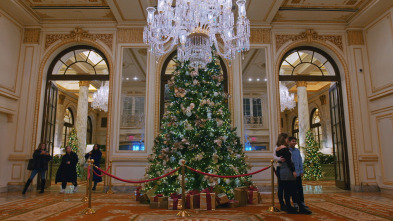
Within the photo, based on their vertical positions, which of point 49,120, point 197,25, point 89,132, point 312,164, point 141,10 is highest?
point 141,10

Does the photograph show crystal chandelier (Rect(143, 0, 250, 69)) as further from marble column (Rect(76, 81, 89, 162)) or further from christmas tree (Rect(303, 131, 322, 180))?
marble column (Rect(76, 81, 89, 162))

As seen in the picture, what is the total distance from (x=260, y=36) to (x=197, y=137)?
13.8 feet

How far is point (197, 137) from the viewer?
17.3 ft

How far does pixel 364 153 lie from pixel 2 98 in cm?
941

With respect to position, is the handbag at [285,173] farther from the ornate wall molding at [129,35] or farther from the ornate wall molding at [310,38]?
the ornate wall molding at [129,35]

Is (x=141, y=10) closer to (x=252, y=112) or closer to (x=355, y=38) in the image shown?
(x=252, y=112)

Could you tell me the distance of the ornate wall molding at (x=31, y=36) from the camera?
7968 millimetres

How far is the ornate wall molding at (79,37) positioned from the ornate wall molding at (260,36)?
13.3 feet

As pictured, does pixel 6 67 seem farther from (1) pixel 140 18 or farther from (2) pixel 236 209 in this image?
(2) pixel 236 209

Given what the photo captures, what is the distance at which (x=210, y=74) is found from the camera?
581 cm

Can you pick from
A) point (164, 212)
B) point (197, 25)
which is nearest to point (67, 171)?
point (164, 212)

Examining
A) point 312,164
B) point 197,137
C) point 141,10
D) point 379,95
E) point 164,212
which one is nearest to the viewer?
point 164,212

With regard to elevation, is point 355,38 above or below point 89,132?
above

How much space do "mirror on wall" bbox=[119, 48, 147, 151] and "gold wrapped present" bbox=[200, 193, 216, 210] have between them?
3.17 metres
